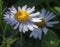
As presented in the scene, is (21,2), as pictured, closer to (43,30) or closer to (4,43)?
(43,30)

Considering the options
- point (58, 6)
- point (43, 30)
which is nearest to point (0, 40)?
point (43, 30)

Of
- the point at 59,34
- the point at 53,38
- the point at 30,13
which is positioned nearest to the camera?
the point at 30,13

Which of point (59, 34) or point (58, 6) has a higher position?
point (58, 6)

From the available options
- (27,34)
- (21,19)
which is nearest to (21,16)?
(21,19)

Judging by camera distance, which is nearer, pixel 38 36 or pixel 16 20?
pixel 16 20

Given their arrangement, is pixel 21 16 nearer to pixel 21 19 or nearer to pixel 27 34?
pixel 21 19
